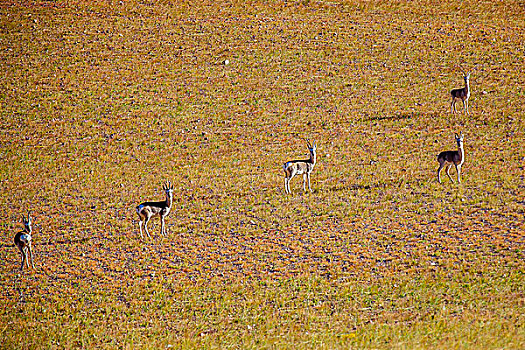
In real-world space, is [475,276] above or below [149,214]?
below

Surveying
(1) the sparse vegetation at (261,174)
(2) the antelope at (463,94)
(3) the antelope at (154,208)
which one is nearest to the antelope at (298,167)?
(1) the sparse vegetation at (261,174)

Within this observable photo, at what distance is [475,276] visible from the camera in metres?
17.5

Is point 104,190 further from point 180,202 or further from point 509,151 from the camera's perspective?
point 509,151

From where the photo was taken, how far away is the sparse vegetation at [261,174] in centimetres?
1652

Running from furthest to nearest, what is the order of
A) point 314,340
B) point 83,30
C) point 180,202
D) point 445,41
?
point 83,30, point 445,41, point 180,202, point 314,340

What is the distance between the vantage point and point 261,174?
90.5ft

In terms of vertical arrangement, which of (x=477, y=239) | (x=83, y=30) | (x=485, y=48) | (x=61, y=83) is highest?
(x=83, y=30)

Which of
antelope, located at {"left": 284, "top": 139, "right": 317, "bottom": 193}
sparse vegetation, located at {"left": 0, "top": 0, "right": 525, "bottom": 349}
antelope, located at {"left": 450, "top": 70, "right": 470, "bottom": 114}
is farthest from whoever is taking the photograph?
antelope, located at {"left": 450, "top": 70, "right": 470, "bottom": 114}

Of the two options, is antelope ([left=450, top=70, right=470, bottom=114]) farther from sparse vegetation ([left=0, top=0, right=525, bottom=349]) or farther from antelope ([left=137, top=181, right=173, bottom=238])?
antelope ([left=137, top=181, right=173, bottom=238])

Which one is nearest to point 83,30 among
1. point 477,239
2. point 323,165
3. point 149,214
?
point 323,165

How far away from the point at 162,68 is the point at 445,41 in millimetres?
19160

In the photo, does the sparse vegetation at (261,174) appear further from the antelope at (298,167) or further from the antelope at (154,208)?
the antelope at (154,208)

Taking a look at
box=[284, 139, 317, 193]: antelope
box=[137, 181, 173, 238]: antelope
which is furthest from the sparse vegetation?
box=[137, 181, 173, 238]: antelope

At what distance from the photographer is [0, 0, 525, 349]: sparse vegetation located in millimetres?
16516
